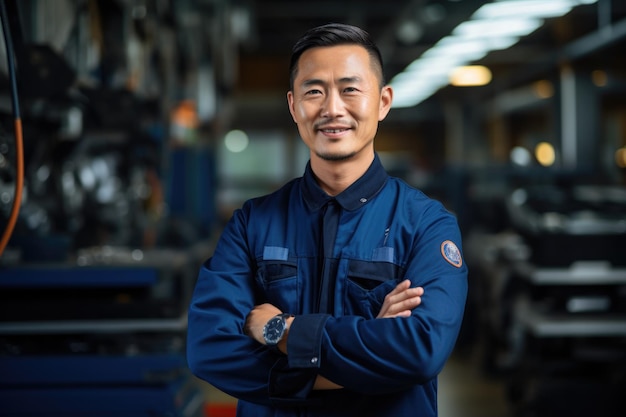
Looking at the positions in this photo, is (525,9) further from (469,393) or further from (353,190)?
(353,190)

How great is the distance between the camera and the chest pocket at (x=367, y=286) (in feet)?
5.48

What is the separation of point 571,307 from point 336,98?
3.50 meters

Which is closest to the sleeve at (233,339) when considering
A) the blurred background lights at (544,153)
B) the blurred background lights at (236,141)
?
the blurred background lights at (544,153)

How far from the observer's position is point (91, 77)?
373 cm

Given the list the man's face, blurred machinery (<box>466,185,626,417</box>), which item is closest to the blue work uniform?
the man's face

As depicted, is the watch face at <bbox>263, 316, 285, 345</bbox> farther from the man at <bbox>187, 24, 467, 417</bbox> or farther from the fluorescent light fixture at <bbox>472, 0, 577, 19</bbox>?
the fluorescent light fixture at <bbox>472, 0, 577, 19</bbox>

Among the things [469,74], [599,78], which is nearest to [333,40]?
[599,78]

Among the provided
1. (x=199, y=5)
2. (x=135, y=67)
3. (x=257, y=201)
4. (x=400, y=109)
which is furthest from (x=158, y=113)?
(x=400, y=109)

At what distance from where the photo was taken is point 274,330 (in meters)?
1.62

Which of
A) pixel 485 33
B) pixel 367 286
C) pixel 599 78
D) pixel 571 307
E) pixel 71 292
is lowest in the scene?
pixel 571 307

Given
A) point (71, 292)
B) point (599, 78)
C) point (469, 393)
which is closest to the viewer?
point (71, 292)

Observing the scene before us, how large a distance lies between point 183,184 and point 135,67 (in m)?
4.38

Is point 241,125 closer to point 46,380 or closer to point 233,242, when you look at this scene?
point 46,380

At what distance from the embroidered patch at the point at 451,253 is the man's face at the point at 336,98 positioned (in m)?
0.26
